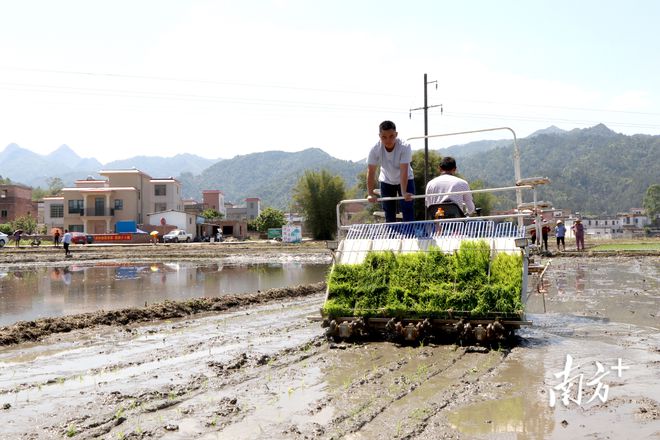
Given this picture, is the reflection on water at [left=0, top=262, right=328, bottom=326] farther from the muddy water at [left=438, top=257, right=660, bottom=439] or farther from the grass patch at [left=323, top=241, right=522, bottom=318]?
the muddy water at [left=438, top=257, right=660, bottom=439]

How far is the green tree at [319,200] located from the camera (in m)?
77.1

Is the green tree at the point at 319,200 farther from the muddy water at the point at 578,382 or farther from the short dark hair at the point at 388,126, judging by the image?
the short dark hair at the point at 388,126

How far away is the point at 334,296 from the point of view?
796 centimetres

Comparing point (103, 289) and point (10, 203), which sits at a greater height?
point (10, 203)

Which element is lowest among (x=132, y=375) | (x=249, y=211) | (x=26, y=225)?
(x=132, y=375)

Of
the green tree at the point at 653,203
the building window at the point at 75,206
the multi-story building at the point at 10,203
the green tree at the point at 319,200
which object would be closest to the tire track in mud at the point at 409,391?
the green tree at the point at 319,200

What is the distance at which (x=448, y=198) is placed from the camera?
8.76m

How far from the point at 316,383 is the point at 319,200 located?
72009 mm

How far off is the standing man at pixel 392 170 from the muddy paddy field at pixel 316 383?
211 cm

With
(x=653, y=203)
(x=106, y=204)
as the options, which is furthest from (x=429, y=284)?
(x=653, y=203)

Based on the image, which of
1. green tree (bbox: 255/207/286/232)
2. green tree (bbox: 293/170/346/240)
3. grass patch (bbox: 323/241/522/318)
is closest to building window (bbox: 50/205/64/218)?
green tree (bbox: 255/207/286/232)

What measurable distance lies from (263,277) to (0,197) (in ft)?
312

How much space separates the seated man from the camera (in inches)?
338

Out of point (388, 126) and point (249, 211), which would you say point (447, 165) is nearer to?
point (388, 126)
